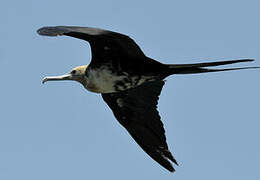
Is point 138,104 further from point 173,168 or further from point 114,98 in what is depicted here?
point 173,168

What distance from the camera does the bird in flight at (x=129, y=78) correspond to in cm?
934

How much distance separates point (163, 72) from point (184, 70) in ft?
1.13

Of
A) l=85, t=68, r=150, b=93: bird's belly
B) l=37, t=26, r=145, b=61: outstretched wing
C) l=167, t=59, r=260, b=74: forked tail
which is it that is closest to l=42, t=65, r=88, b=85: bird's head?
l=85, t=68, r=150, b=93: bird's belly

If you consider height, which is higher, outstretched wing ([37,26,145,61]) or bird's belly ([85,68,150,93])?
outstretched wing ([37,26,145,61])

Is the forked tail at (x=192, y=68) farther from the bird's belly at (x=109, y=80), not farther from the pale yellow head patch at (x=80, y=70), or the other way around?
the pale yellow head patch at (x=80, y=70)

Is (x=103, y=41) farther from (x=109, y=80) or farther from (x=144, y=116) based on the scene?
(x=144, y=116)

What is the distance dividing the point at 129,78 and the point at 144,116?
1390 mm

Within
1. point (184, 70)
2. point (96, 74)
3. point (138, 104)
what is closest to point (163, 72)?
point (184, 70)

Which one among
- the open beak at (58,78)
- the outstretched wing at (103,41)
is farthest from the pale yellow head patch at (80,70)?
the outstretched wing at (103,41)

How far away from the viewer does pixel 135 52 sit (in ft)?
31.7

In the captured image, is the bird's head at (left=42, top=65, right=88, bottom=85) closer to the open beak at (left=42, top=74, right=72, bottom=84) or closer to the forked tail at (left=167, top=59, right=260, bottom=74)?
the open beak at (left=42, top=74, right=72, bottom=84)

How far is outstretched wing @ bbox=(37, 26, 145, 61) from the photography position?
862cm

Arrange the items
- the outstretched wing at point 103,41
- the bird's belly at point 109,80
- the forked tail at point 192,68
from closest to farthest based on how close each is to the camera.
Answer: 1. the outstretched wing at point 103,41
2. the forked tail at point 192,68
3. the bird's belly at point 109,80

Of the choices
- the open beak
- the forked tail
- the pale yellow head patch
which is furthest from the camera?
the open beak
